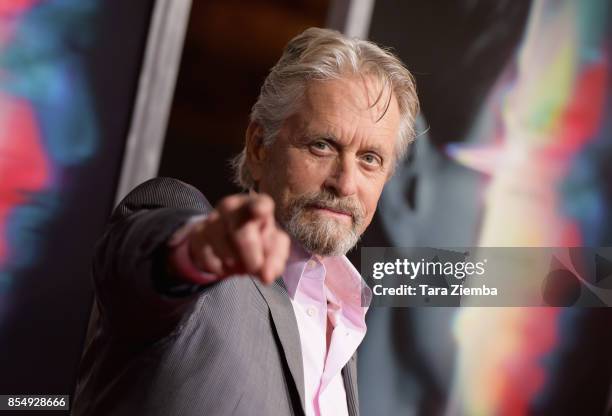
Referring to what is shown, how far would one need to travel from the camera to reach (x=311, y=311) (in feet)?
3.15

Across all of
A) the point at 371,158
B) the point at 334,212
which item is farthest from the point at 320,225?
the point at 371,158

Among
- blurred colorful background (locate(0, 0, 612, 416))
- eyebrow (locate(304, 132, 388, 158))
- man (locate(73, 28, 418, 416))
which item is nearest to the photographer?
man (locate(73, 28, 418, 416))

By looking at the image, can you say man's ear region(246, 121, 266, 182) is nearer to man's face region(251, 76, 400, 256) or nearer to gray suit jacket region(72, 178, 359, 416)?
man's face region(251, 76, 400, 256)

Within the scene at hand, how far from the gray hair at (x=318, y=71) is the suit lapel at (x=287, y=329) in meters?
0.30

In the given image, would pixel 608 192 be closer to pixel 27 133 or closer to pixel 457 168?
pixel 457 168

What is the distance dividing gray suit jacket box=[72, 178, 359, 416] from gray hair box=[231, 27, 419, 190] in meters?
0.33

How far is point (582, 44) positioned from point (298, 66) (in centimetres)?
75

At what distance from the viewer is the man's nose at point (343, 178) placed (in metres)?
1.01

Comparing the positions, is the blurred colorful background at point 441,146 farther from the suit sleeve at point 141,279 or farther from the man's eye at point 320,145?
the suit sleeve at point 141,279

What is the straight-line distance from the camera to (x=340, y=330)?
3.30ft

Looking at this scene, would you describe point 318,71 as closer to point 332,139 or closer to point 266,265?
point 332,139

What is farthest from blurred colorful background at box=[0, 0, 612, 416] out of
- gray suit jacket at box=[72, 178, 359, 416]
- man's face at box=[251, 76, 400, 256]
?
gray suit jacket at box=[72, 178, 359, 416]

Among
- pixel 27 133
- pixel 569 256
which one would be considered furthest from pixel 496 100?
pixel 27 133

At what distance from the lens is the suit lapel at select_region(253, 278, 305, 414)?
32.1 inches
